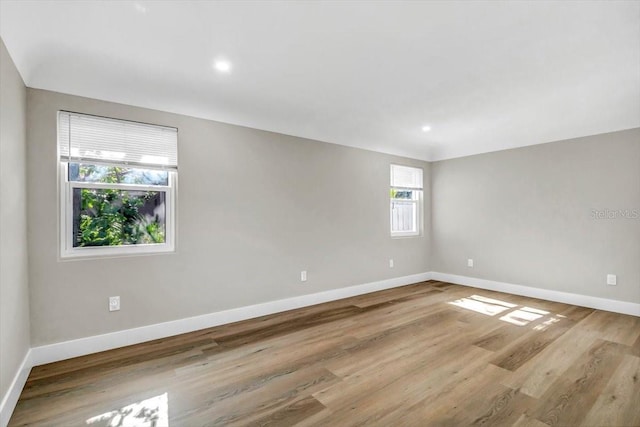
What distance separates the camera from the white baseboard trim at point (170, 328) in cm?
253

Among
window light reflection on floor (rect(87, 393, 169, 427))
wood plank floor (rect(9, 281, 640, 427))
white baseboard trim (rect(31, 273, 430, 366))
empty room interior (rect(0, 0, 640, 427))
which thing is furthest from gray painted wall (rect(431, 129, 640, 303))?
window light reflection on floor (rect(87, 393, 169, 427))

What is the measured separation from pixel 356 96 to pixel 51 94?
2.72 metres

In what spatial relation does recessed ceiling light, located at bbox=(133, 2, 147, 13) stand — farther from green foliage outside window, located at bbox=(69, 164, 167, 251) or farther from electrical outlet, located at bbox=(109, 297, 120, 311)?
electrical outlet, located at bbox=(109, 297, 120, 311)

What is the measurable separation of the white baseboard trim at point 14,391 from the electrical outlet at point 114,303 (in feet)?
1.94

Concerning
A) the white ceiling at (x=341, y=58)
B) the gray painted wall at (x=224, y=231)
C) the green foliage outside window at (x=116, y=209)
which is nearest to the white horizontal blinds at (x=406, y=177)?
the gray painted wall at (x=224, y=231)

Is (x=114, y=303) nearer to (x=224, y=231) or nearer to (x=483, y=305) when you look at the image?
(x=224, y=231)

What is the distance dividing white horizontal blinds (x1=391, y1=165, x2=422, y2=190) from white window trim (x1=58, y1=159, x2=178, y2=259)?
11.5 ft

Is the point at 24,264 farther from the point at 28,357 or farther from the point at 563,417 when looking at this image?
the point at 563,417

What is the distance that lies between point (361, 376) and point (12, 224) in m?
2.65

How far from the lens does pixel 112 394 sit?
2064 mm

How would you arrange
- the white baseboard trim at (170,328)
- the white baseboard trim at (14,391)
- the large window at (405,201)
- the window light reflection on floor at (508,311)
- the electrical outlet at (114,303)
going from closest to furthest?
the white baseboard trim at (14,391)
the white baseboard trim at (170,328)
the electrical outlet at (114,303)
the window light reflection on floor at (508,311)
the large window at (405,201)

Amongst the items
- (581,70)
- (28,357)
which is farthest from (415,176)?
(28,357)

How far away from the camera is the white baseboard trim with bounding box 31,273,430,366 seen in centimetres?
253

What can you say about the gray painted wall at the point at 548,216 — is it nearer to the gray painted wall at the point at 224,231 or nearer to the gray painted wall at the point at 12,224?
the gray painted wall at the point at 224,231
